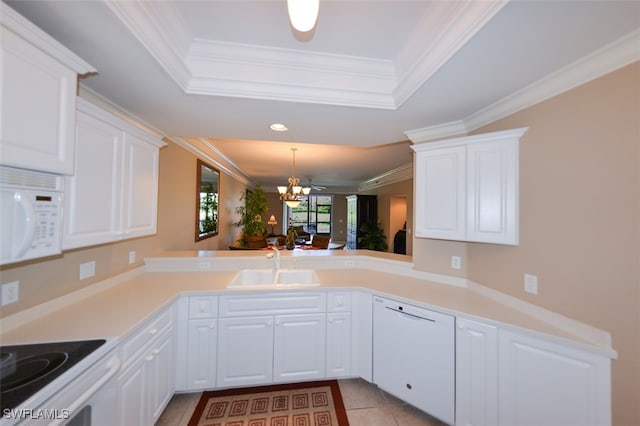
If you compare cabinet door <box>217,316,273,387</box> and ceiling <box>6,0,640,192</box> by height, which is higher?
ceiling <box>6,0,640,192</box>

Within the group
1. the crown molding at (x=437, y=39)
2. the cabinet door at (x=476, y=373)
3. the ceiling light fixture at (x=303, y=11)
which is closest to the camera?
the ceiling light fixture at (x=303, y=11)

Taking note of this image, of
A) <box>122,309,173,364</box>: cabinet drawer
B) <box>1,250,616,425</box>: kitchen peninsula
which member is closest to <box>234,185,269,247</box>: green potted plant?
<box>1,250,616,425</box>: kitchen peninsula

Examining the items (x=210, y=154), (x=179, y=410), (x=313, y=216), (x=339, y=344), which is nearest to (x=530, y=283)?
(x=339, y=344)

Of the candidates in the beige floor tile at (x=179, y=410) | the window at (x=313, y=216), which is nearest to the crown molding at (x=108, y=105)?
the beige floor tile at (x=179, y=410)

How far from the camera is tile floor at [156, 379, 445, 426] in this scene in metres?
1.84

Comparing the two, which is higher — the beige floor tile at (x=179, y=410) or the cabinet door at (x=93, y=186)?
the cabinet door at (x=93, y=186)

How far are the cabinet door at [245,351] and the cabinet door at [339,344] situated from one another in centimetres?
52

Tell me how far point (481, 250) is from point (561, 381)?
3.11ft

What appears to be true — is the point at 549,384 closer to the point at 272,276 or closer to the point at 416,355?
the point at 416,355

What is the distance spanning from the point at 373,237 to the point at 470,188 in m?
5.82

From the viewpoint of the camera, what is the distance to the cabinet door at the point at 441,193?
1.91 m

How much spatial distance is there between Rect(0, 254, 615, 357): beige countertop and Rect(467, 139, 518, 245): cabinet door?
516 mm

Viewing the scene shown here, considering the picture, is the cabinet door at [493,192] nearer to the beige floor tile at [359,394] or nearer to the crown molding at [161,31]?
the beige floor tile at [359,394]

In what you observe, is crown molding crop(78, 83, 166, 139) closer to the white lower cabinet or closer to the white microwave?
the white microwave
